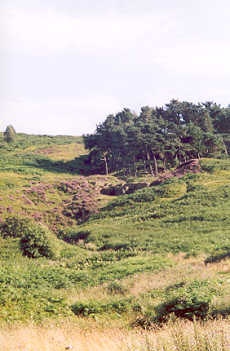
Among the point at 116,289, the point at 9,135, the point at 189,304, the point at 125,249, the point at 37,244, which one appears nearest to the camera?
the point at 189,304

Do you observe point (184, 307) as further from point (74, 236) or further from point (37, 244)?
point (74, 236)

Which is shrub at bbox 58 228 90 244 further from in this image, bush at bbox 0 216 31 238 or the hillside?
bush at bbox 0 216 31 238

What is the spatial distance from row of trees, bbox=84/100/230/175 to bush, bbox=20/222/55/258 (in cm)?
4859

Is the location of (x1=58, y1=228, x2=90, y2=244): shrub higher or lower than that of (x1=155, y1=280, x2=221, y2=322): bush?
lower

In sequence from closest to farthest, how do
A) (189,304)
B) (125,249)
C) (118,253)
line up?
(189,304)
(118,253)
(125,249)

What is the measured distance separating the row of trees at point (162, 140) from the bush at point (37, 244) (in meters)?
48.6

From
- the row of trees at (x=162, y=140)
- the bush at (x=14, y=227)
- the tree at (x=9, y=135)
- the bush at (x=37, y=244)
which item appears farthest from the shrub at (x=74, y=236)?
the tree at (x=9, y=135)

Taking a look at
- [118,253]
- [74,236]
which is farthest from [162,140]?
[118,253]

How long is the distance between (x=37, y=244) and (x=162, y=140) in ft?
180

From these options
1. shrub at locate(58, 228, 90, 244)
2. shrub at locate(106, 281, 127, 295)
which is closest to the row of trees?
shrub at locate(58, 228, 90, 244)

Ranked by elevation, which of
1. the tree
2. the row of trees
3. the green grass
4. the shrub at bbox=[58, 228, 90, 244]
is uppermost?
the tree

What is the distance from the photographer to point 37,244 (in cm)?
2661

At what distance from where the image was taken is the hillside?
1100 centimetres

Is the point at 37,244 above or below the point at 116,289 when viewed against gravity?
below
